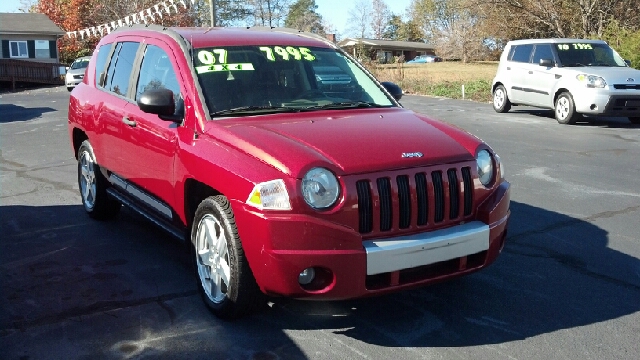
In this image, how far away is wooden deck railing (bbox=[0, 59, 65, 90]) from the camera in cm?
3806

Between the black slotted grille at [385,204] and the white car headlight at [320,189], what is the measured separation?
0.25 metres

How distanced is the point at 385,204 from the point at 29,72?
39839mm

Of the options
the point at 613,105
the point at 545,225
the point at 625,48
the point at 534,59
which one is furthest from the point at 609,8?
the point at 545,225

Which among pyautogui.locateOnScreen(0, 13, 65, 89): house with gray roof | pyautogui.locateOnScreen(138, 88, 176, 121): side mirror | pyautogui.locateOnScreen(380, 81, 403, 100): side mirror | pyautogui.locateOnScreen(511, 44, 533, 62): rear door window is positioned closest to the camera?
pyautogui.locateOnScreen(138, 88, 176, 121): side mirror

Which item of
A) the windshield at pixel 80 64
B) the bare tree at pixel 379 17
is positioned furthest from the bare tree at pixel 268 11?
the windshield at pixel 80 64

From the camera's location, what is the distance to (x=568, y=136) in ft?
41.5

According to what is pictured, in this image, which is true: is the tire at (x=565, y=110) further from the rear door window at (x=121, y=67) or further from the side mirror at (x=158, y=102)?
the side mirror at (x=158, y=102)

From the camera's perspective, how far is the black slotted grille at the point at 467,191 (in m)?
4.09

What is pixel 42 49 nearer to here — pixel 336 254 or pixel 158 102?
pixel 158 102

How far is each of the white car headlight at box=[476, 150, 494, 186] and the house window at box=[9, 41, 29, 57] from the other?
47.6 meters

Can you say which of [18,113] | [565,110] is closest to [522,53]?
[565,110]

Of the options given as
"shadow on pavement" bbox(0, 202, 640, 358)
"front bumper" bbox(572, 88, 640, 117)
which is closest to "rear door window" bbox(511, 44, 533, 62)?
"front bumper" bbox(572, 88, 640, 117)

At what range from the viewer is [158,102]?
459 cm

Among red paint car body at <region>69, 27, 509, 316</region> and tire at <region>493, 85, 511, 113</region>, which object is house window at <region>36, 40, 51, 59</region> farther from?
red paint car body at <region>69, 27, 509, 316</region>
